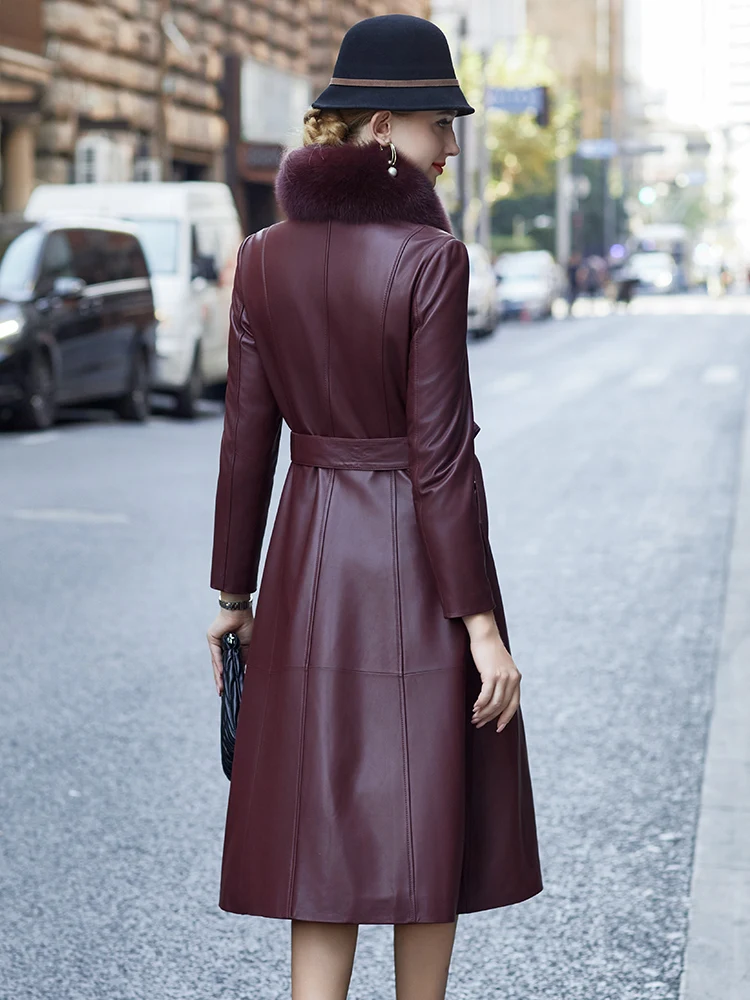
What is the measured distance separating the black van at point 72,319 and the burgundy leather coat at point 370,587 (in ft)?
38.7

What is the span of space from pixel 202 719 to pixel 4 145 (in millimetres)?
18585

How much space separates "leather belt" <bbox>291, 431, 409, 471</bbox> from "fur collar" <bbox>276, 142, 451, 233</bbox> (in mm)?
312

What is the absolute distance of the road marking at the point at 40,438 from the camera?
47.3ft

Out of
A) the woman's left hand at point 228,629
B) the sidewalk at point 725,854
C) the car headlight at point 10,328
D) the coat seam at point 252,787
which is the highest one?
the woman's left hand at point 228,629

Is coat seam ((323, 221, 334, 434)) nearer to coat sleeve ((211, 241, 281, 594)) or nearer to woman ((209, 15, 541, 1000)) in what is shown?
woman ((209, 15, 541, 1000))

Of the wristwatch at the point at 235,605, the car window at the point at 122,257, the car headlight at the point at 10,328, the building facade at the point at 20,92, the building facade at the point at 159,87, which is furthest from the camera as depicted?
the building facade at the point at 159,87

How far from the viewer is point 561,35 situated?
123m

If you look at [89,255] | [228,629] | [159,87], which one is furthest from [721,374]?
[228,629]

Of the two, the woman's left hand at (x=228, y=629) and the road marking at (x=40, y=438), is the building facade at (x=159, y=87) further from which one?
the woman's left hand at (x=228, y=629)

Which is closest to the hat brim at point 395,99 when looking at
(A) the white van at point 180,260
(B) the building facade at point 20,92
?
(A) the white van at point 180,260

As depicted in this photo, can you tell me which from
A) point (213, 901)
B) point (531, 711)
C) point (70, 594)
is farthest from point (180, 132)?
point (213, 901)

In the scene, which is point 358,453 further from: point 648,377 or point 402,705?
point 648,377

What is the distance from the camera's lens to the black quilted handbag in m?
2.92

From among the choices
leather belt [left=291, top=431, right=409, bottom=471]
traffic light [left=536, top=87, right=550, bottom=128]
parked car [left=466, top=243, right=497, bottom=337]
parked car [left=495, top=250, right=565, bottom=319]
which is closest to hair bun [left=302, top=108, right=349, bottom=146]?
leather belt [left=291, top=431, right=409, bottom=471]
